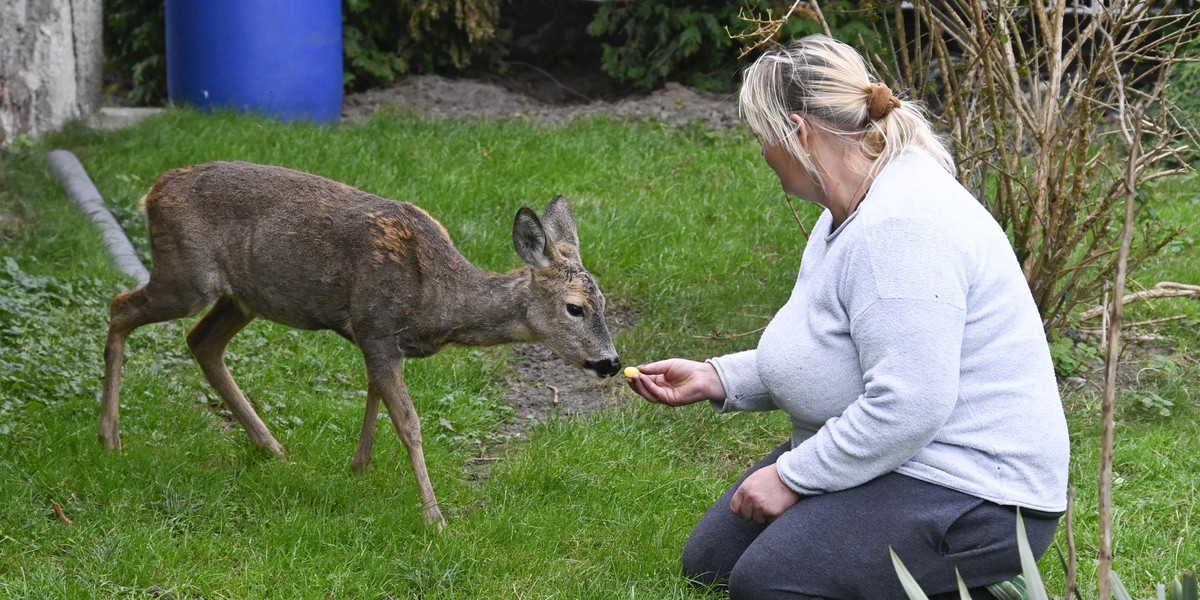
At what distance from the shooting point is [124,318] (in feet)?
17.0

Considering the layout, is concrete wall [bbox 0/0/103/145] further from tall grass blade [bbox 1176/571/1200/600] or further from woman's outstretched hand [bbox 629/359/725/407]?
tall grass blade [bbox 1176/571/1200/600]

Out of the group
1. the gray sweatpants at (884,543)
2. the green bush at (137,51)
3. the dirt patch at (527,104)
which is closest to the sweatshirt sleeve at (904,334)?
the gray sweatpants at (884,543)

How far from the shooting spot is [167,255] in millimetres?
5055

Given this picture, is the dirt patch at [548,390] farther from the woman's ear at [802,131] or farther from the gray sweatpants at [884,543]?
the woman's ear at [802,131]

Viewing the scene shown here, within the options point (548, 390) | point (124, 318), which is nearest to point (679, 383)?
point (548, 390)

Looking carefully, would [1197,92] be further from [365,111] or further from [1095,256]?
[365,111]

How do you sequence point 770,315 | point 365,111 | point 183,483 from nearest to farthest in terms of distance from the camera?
1. point 183,483
2. point 770,315
3. point 365,111

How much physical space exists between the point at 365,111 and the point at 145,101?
2.04 meters

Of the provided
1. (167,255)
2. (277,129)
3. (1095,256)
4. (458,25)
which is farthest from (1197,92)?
(167,255)

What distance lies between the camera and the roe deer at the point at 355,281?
4.79 m

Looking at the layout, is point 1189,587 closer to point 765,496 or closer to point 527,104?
point 765,496

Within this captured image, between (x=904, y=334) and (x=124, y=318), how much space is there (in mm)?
3231

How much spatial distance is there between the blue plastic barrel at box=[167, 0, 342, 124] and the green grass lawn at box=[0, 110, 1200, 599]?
1.39 m

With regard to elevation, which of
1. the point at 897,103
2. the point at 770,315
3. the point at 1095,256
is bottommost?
the point at 770,315
